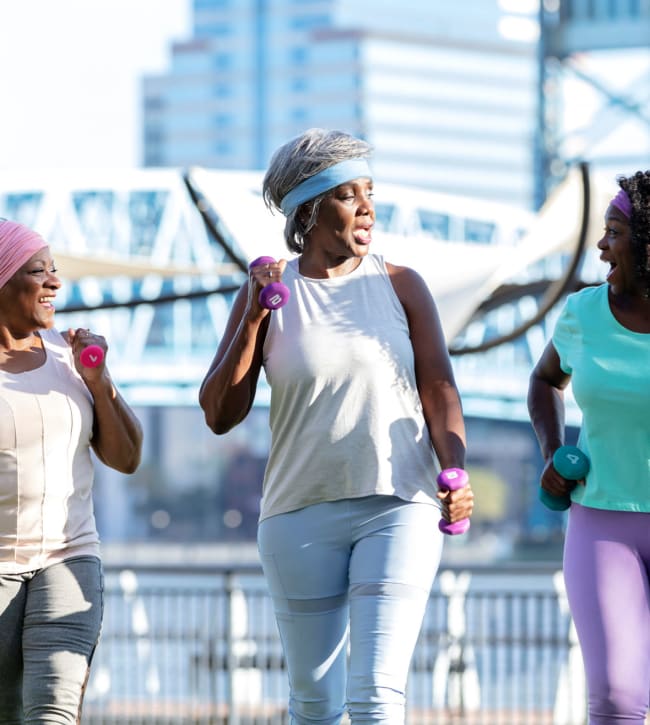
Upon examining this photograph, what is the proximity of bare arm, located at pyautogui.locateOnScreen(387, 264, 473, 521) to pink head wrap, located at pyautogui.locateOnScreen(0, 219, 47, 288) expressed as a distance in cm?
80

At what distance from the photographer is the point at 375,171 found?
9100 cm

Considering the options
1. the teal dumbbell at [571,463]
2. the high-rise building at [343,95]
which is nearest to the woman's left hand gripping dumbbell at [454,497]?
the teal dumbbell at [571,463]

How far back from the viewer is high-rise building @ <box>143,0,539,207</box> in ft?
430

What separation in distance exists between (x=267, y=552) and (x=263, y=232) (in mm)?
5819

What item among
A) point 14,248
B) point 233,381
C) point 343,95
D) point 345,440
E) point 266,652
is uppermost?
point 343,95

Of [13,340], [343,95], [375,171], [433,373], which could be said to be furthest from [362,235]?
A: [343,95]

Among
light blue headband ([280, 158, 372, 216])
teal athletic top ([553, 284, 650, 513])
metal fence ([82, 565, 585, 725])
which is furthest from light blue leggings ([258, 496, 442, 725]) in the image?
metal fence ([82, 565, 585, 725])

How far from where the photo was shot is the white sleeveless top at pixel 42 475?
9.89 ft

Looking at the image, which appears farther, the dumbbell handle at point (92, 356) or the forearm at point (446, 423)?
the dumbbell handle at point (92, 356)

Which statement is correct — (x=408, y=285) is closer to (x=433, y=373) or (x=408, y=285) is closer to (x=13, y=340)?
(x=433, y=373)

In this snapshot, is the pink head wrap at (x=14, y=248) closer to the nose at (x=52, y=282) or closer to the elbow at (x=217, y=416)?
the nose at (x=52, y=282)

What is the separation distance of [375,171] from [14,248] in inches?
3492

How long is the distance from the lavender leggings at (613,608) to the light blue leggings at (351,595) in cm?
30

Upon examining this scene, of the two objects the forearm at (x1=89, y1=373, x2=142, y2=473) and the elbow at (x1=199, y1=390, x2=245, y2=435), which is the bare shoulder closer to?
the elbow at (x1=199, y1=390, x2=245, y2=435)
